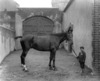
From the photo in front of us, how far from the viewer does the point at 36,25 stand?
15836 millimetres

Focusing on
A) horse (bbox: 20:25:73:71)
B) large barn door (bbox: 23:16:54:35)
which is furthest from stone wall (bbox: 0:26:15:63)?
large barn door (bbox: 23:16:54:35)

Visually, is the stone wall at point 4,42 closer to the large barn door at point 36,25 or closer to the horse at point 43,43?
the horse at point 43,43

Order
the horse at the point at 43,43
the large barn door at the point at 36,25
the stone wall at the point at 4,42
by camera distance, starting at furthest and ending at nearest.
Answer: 1. the large barn door at the point at 36,25
2. the stone wall at the point at 4,42
3. the horse at the point at 43,43

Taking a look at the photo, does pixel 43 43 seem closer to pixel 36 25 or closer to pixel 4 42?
pixel 4 42

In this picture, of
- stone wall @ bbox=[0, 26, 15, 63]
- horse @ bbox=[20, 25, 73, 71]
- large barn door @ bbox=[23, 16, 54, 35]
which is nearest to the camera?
horse @ bbox=[20, 25, 73, 71]

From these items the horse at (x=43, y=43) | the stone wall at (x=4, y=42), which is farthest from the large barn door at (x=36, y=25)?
the horse at (x=43, y=43)

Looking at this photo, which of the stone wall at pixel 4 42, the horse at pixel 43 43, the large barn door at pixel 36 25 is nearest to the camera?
the horse at pixel 43 43

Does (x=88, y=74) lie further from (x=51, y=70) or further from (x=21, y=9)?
(x=21, y=9)

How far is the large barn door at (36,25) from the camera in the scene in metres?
15.8

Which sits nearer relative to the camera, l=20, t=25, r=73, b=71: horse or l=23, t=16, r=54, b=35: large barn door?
l=20, t=25, r=73, b=71: horse

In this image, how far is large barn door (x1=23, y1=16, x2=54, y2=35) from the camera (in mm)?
15828

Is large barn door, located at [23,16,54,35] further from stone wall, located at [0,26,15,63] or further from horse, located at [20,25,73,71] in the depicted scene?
horse, located at [20,25,73,71]

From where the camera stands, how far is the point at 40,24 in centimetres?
1587

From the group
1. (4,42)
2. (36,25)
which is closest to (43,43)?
(4,42)
